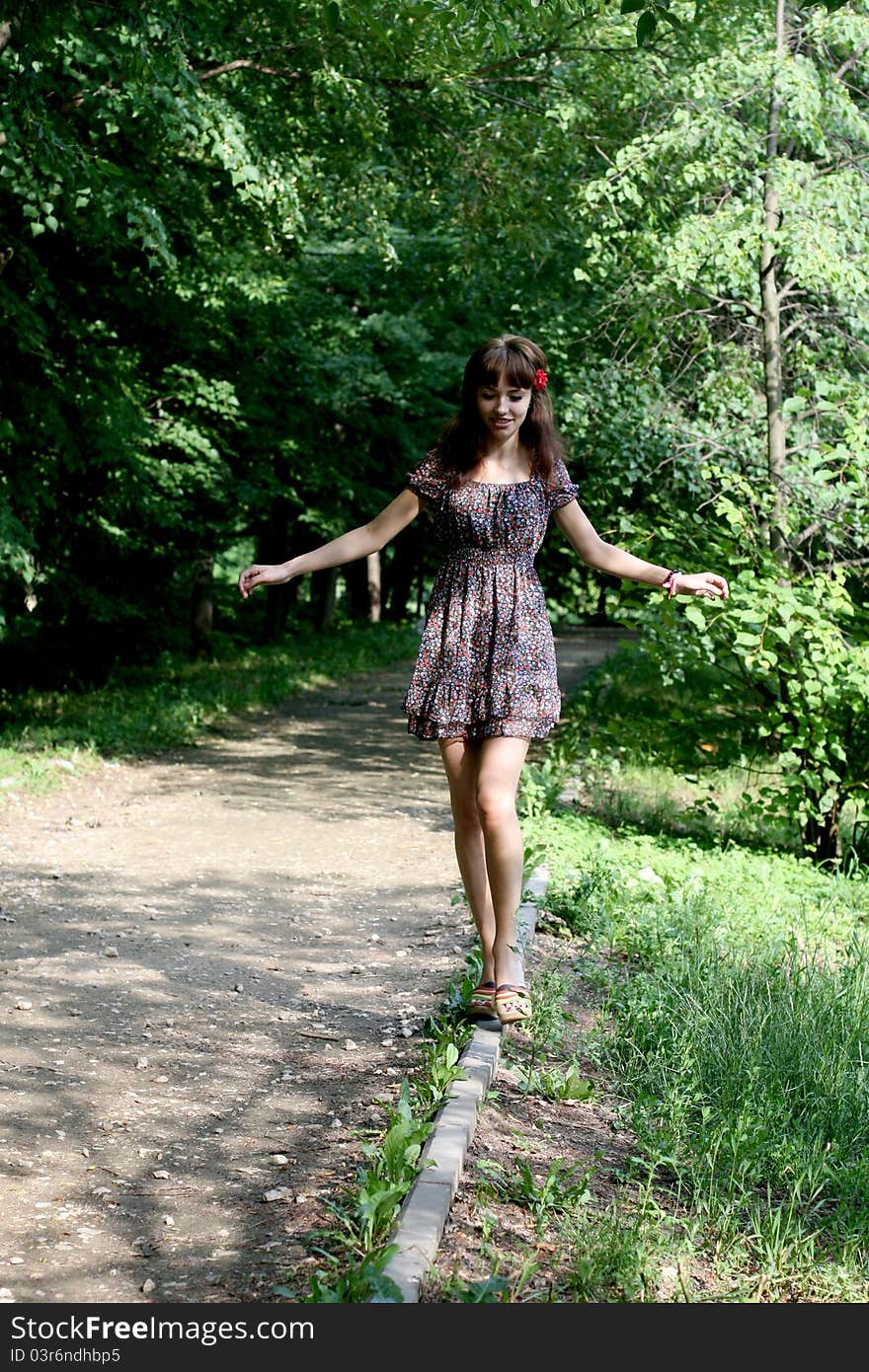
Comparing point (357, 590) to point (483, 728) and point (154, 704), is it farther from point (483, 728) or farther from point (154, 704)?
point (483, 728)

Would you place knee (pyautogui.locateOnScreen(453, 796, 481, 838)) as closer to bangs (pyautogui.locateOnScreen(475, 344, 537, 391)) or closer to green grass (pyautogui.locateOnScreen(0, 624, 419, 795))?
bangs (pyautogui.locateOnScreen(475, 344, 537, 391))

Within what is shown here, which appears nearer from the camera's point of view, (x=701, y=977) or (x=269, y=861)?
(x=701, y=977)

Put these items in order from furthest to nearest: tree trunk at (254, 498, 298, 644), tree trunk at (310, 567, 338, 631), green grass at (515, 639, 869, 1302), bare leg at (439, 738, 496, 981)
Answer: tree trunk at (310, 567, 338, 631), tree trunk at (254, 498, 298, 644), bare leg at (439, 738, 496, 981), green grass at (515, 639, 869, 1302)

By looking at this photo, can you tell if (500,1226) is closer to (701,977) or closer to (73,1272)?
(73,1272)

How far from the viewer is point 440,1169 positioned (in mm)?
3648

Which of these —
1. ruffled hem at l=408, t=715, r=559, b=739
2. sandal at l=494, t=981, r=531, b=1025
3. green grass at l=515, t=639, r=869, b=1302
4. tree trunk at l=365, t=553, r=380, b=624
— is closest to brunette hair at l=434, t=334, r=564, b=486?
ruffled hem at l=408, t=715, r=559, b=739

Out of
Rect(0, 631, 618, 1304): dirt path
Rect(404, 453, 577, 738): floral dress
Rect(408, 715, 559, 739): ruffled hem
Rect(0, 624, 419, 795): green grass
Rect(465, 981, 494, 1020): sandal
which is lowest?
Rect(0, 631, 618, 1304): dirt path

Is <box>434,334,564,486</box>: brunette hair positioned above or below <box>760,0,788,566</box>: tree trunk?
below

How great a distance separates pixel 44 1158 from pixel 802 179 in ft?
26.9

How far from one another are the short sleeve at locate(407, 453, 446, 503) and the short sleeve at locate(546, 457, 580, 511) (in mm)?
378

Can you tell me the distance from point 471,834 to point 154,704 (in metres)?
11.6

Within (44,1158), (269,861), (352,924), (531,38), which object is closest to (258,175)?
(531,38)

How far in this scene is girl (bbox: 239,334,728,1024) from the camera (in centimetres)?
473

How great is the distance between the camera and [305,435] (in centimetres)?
2453
